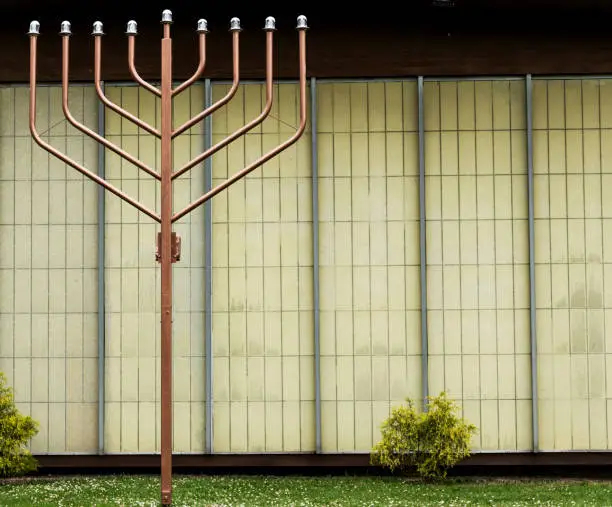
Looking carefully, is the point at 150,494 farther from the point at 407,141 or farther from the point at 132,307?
the point at 407,141

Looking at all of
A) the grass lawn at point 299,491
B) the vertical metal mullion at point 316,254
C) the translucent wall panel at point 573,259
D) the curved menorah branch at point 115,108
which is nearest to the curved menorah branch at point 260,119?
the curved menorah branch at point 115,108

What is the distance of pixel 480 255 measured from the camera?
1191cm

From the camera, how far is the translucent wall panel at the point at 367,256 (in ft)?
38.8

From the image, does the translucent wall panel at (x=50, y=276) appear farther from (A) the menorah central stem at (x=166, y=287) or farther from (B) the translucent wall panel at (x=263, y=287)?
(A) the menorah central stem at (x=166, y=287)

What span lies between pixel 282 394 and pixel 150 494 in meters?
1.98

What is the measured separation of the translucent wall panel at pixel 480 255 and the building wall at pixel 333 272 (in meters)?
0.02

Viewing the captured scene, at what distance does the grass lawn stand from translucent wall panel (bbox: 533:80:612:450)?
790 millimetres

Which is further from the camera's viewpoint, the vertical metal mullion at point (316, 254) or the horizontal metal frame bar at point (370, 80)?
the horizontal metal frame bar at point (370, 80)

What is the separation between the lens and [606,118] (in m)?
11.9

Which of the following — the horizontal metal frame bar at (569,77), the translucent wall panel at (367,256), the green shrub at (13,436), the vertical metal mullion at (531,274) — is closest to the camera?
the green shrub at (13,436)

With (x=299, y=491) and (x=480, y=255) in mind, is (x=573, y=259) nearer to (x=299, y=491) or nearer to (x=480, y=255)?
(x=480, y=255)

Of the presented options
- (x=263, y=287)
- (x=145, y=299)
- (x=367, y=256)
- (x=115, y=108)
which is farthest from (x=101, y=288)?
(x=115, y=108)

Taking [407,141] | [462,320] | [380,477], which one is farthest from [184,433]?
[407,141]

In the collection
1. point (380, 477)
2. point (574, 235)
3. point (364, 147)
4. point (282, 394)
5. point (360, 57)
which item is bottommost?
point (380, 477)
